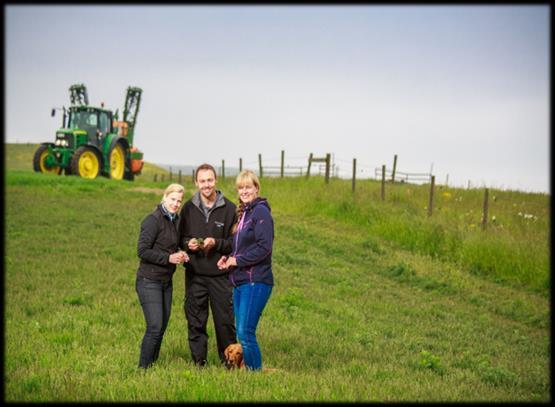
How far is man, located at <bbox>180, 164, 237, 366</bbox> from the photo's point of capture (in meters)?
6.65

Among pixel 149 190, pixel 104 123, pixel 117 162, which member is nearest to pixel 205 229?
pixel 149 190

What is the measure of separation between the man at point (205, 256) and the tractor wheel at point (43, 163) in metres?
31.9

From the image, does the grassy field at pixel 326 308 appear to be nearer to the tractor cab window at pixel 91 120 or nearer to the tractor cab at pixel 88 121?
the tractor cab at pixel 88 121

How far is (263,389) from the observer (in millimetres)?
5512

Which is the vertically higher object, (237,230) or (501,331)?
(237,230)

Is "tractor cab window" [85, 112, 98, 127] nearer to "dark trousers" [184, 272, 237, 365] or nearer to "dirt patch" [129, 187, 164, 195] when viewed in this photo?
"dirt patch" [129, 187, 164, 195]

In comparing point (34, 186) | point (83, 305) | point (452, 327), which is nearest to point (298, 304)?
point (452, 327)

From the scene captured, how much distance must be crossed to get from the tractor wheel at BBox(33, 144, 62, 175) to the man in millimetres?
31901

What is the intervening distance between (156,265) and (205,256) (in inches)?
20.0

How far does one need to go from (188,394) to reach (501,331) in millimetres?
8049

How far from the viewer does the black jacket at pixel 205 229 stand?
264 inches

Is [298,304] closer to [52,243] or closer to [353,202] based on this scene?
[52,243]

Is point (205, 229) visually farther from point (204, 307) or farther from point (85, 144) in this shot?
point (85, 144)

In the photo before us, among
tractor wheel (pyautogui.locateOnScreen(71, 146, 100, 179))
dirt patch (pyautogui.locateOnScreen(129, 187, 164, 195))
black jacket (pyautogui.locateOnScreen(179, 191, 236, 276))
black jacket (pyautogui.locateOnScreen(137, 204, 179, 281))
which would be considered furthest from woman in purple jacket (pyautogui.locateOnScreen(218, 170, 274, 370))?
tractor wheel (pyautogui.locateOnScreen(71, 146, 100, 179))
